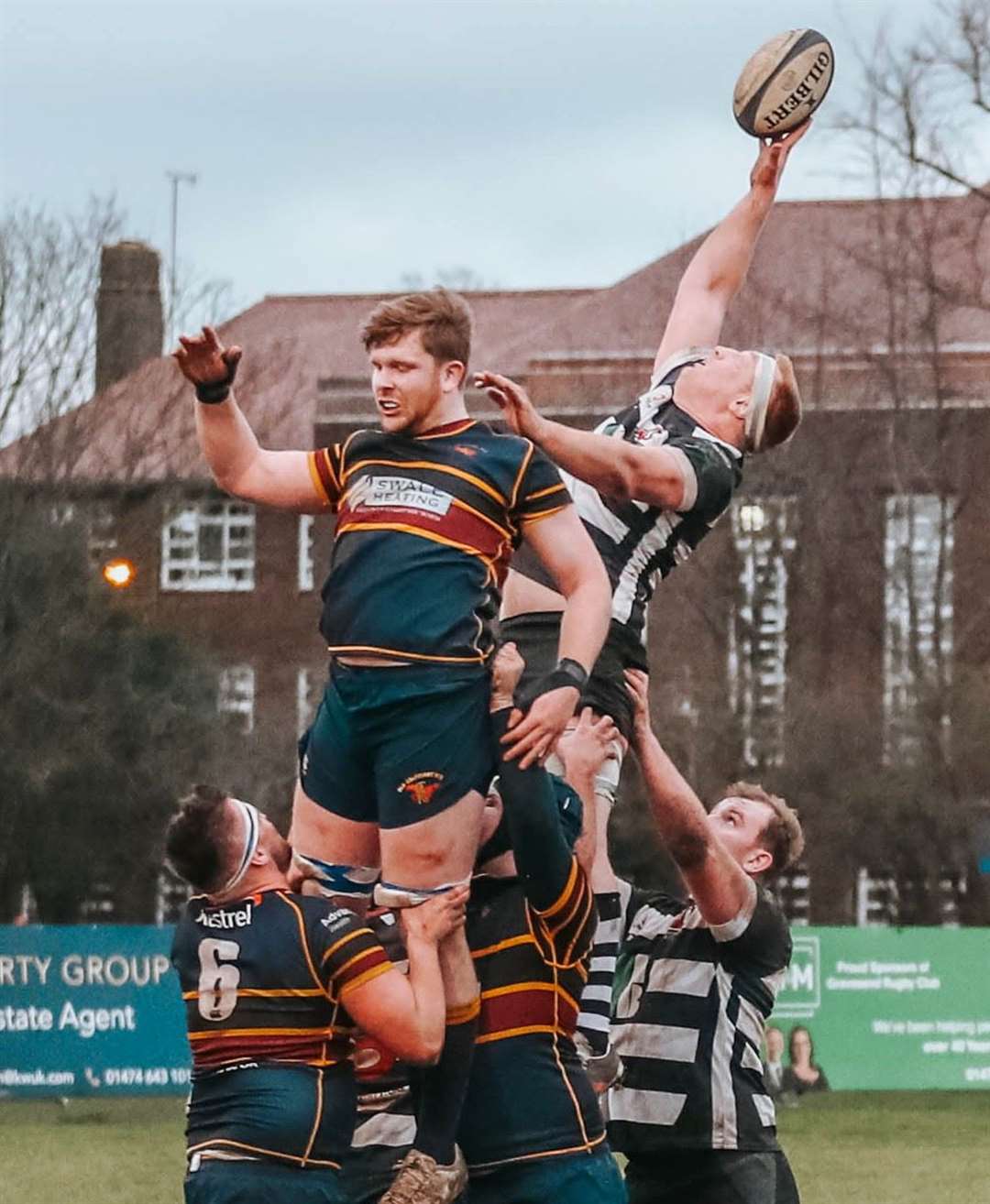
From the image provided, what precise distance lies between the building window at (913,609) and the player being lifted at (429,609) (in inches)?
1113

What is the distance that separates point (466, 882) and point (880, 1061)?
1670 centimetres

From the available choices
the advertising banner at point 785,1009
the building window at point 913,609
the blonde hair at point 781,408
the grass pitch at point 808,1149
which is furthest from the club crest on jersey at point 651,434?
the building window at point 913,609

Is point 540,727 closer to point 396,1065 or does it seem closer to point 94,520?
point 396,1065

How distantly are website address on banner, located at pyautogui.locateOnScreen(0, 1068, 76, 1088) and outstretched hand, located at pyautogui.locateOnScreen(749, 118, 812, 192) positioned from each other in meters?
15.7

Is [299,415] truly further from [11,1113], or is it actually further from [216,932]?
[216,932]

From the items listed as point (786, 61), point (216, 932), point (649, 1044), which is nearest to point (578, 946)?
point (216, 932)

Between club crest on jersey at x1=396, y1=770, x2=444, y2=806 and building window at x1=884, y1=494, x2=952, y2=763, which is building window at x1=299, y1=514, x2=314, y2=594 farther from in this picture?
club crest on jersey at x1=396, y1=770, x2=444, y2=806

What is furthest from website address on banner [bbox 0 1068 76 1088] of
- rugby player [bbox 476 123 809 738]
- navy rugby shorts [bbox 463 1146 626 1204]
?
navy rugby shorts [bbox 463 1146 626 1204]

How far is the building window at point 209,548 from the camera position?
38781 mm

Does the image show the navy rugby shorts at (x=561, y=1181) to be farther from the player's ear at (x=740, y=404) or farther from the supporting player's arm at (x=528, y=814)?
the player's ear at (x=740, y=404)

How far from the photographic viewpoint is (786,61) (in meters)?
8.34

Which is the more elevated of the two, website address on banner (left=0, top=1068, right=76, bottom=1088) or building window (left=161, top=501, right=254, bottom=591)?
building window (left=161, top=501, right=254, bottom=591)

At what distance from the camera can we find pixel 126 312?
36562mm

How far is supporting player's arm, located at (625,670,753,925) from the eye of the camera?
312 inches
